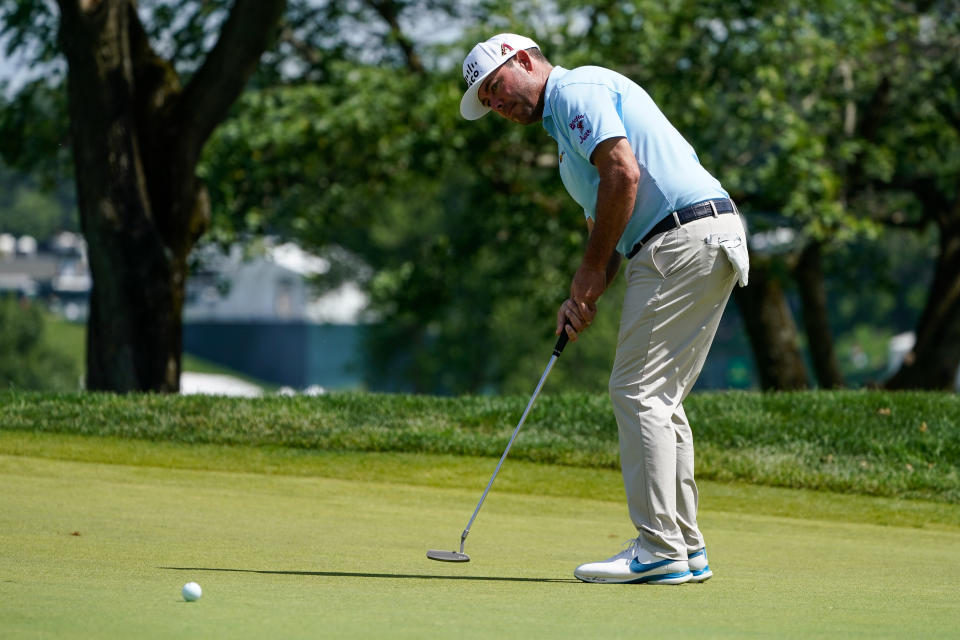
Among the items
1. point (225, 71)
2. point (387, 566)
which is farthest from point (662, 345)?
point (225, 71)

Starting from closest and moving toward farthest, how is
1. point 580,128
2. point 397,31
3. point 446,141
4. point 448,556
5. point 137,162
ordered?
1. point 580,128
2. point 448,556
3. point 137,162
4. point 446,141
5. point 397,31

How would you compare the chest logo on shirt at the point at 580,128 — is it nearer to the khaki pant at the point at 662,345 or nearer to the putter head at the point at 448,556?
the khaki pant at the point at 662,345

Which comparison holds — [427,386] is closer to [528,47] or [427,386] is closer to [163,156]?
[163,156]

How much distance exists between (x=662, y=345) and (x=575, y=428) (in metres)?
4.17

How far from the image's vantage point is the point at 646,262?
4574mm

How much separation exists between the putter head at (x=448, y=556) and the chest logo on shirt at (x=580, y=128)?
164 cm

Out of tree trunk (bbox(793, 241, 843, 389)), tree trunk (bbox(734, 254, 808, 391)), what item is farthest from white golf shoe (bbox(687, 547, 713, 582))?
tree trunk (bbox(793, 241, 843, 389))

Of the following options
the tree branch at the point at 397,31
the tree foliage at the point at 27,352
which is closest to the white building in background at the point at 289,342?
the tree foliage at the point at 27,352

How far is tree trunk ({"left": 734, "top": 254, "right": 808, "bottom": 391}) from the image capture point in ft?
59.7

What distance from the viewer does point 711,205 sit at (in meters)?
4.60

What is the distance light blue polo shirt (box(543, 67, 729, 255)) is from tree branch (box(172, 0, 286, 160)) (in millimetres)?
7079

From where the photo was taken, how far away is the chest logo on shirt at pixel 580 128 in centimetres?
442

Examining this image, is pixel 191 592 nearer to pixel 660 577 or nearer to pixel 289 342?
pixel 660 577

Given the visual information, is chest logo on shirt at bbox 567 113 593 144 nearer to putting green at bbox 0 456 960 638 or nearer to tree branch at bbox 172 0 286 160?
putting green at bbox 0 456 960 638
